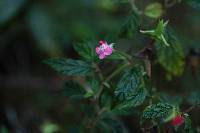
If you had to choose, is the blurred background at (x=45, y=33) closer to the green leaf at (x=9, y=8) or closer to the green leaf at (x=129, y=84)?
the green leaf at (x=9, y=8)

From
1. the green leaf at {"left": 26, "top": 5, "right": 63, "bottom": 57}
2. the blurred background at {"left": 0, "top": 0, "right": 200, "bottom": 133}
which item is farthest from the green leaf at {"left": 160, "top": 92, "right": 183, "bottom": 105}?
the green leaf at {"left": 26, "top": 5, "right": 63, "bottom": 57}

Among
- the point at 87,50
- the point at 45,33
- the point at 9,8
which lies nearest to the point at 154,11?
the point at 87,50

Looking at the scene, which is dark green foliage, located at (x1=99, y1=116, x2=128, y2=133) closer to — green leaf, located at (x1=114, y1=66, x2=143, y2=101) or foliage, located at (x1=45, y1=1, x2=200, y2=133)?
foliage, located at (x1=45, y1=1, x2=200, y2=133)

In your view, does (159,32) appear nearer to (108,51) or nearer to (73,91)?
(108,51)

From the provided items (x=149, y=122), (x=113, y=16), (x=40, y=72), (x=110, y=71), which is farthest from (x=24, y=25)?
(x=149, y=122)

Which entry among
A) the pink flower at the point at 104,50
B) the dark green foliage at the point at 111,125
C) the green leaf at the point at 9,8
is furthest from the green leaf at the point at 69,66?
the green leaf at the point at 9,8

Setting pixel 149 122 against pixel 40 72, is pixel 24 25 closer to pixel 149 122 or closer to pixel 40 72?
pixel 40 72
